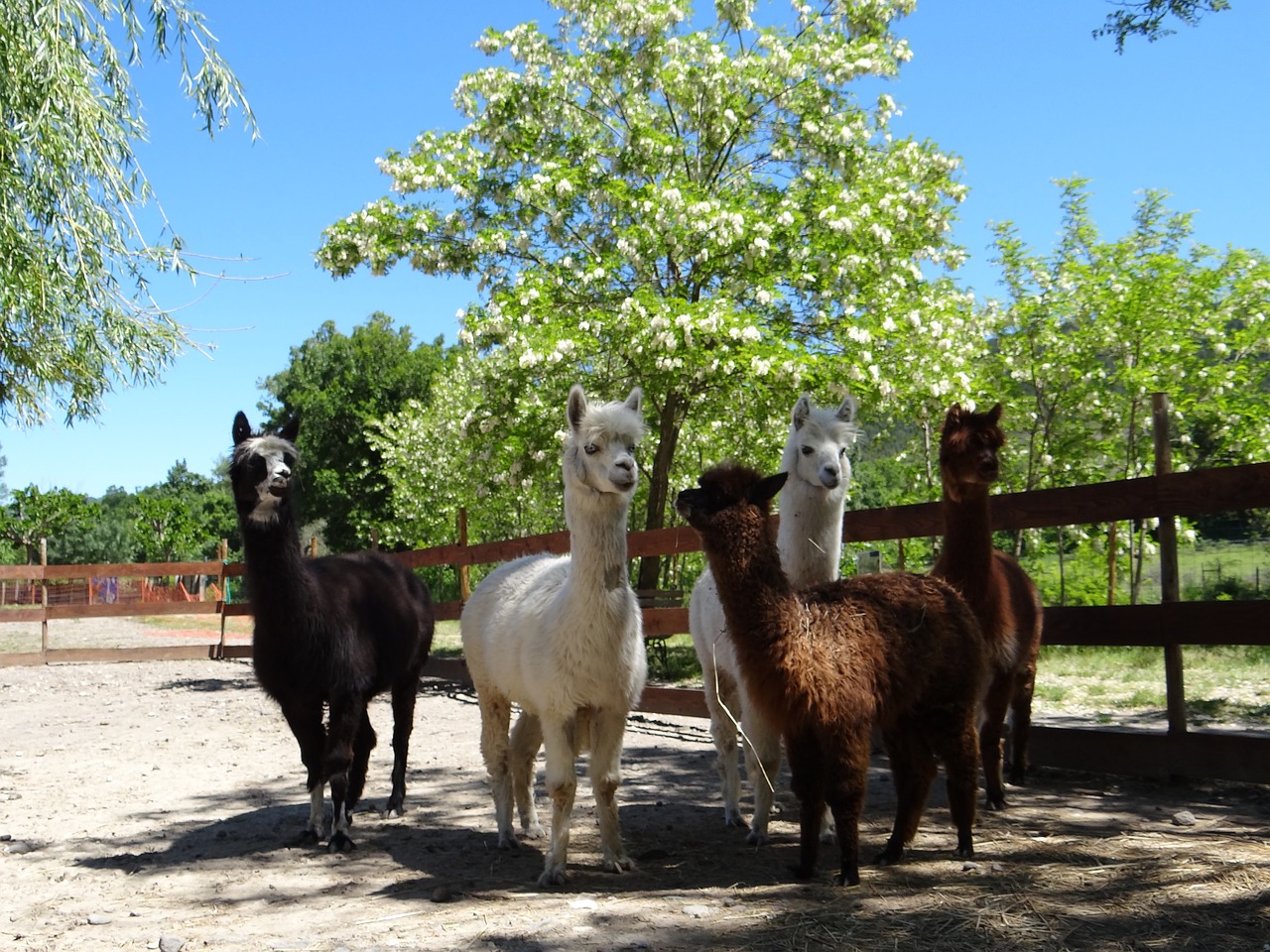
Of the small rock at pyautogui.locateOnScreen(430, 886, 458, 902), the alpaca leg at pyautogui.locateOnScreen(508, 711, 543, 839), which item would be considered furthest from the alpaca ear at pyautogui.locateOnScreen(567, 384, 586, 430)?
the small rock at pyautogui.locateOnScreen(430, 886, 458, 902)

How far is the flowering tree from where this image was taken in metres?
14.4

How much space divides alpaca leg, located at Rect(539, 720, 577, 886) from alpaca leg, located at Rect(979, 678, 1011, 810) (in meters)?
2.20

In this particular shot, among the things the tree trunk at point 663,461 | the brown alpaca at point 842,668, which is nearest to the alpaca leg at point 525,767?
the brown alpaca at point 842,668

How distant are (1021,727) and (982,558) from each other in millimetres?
1551

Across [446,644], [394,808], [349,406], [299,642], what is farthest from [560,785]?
[349,406]

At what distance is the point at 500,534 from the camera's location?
32062mm

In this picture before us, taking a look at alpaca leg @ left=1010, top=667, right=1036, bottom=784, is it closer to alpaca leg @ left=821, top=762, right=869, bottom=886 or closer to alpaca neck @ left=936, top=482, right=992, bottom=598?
alpaca neck @ left=936, top=482, right=992, bottom=598

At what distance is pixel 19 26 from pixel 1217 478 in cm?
810

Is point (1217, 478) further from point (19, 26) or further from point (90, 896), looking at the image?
point (19, 26)

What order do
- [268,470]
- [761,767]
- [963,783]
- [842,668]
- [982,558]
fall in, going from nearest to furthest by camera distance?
[842,668], [963,783], [761,767], [982,558], [268,470]

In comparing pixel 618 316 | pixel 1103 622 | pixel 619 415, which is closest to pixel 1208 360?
pixel 618 316

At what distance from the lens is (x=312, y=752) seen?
561 cm

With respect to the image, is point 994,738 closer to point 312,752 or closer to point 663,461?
point 312,752

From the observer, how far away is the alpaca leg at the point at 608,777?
458 centimetres
